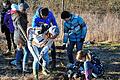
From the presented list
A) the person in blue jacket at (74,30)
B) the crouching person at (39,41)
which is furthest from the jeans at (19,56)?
the person in blue jacket at (74,30)

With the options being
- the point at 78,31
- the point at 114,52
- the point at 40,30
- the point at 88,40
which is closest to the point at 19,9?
the point at 40,30

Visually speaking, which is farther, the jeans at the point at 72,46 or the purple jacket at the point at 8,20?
the purple jacket at the point at 8,20

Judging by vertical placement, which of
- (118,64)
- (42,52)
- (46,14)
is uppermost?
(46,14)

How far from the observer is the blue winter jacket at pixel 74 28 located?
349 inches

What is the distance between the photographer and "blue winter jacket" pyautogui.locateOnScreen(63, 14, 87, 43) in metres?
8.86

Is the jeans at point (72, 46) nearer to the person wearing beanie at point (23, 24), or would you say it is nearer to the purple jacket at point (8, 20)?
the person wearing beanie at point (23, 24)

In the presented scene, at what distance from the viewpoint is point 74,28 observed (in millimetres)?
8930

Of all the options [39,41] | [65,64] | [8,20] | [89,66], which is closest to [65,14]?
[39,41]

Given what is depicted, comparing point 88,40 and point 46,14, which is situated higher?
point 46,14

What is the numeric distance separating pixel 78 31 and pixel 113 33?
456 cm

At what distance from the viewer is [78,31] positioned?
8.95m

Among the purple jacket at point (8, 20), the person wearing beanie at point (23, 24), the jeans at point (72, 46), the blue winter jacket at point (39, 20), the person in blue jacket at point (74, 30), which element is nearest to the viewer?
the blue winter jacket at point (39, 20)

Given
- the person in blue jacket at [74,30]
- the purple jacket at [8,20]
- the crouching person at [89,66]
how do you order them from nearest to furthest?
the crouching person at [89,66], the person in blue jacket at [74,30], the purple jacket at [8,20]

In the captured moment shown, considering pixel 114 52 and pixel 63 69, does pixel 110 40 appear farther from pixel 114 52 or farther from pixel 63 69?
pixel 63 69
